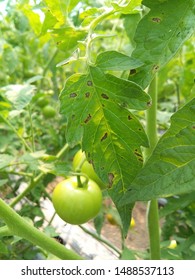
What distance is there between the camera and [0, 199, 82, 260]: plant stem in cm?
57

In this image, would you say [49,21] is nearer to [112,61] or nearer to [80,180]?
[112,61]

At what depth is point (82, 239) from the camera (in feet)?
6.34

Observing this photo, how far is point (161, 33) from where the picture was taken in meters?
0.54

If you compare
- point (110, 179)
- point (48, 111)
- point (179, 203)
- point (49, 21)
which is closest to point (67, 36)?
point (49, 21)

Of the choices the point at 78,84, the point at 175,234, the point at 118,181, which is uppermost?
the point at 78,84

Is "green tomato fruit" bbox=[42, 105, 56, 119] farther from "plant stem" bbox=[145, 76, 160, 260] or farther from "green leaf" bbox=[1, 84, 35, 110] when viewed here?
"plant stem" bbox=[145, 76, 160, 260]

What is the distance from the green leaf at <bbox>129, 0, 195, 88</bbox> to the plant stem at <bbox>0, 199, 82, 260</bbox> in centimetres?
24

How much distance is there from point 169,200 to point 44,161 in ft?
1.10

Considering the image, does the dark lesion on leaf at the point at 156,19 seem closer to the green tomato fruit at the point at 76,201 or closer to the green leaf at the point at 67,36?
the green leaf at the point at 67,36

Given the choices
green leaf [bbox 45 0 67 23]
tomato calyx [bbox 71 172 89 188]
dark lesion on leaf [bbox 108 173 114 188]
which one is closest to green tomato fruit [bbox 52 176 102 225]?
tomato calyx [bbox 71 172 89 188]

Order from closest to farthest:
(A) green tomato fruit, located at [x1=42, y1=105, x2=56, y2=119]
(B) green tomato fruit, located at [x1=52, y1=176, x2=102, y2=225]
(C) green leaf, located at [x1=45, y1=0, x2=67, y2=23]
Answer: (C) green leaf, located at [x1=45, y1=0, x2=67, y2=23]
(B) green tomato fruit, located at [x1=52, y1=176, x2=102, y2=225]
(A) green tomato fruit, located at [x1=42, y1=105, x2=56, y2=119]

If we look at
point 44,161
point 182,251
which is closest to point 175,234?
point 182,251

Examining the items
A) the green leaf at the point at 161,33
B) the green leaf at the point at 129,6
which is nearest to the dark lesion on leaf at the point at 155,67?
the green leaf at the point at 161,33
